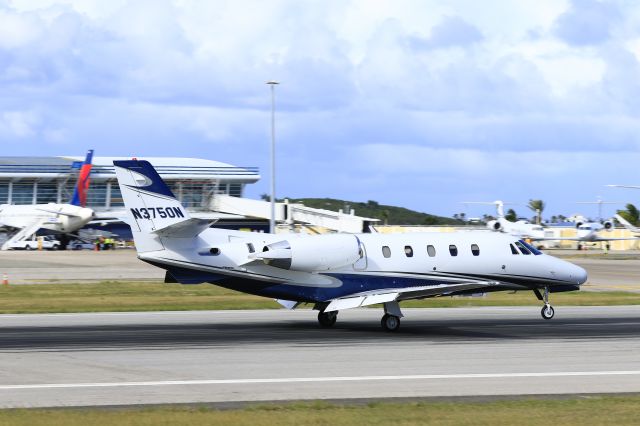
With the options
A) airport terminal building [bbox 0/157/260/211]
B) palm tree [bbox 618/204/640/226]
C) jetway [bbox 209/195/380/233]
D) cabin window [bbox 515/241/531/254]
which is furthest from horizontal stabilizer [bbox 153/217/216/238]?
palm tree [bbox 618/204/640/226]

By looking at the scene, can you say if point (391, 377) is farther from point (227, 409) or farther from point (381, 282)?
point (381, 282)

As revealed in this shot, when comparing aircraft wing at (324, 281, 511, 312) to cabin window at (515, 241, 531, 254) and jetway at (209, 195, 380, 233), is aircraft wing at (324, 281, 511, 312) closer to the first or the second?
cabin window at (515, 241, 531, 254)

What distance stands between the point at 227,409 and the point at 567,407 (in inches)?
209

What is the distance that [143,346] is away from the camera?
24.5m

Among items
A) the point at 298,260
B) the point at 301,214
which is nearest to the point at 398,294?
the point at 298,260

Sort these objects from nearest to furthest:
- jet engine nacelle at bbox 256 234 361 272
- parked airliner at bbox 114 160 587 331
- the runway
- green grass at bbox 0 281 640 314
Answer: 1. the runway
2. jet engine nacelle at bbox 256 234 361 272
3. parked airliner at bbox 114 160 587 331
4. green grass at bbox 0 281 640 314

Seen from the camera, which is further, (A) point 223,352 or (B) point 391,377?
(A) point 223,352

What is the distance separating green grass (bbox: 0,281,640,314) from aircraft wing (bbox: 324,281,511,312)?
907cm

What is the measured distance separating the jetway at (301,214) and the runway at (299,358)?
44.0m

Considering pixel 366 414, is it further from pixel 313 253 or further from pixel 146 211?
pixel 146 211

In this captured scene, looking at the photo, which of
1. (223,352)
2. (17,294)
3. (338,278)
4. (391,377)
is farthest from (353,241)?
(17,294)

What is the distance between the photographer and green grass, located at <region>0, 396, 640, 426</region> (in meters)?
14.6

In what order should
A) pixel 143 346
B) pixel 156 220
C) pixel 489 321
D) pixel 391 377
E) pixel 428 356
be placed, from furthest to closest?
pixel 489 321 → pixel 156 220 → pixel 143 346 → pixel 428 356 → pixel 391 377

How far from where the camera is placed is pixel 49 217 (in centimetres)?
11631
